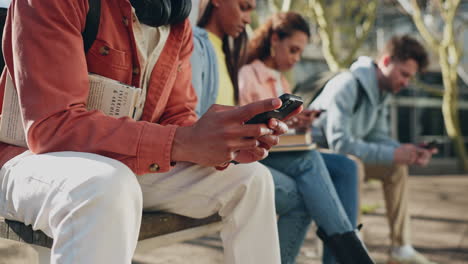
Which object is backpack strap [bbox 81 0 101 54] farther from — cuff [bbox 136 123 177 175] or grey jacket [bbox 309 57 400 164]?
grey jacket [bbox 309 57 400 164]

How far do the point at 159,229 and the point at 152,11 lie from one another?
0.67 metres

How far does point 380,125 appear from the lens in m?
4.15

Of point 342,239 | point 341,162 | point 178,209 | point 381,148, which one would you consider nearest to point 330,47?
point 381,148

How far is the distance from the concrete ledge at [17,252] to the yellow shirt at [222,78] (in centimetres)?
139

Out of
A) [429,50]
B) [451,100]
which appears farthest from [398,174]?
[429,50]

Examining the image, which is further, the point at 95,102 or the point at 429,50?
the point at 429,50

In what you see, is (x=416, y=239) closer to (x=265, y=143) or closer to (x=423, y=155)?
(x=423, y=155)

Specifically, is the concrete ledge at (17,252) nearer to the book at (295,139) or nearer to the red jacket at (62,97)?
the red jacket at (62,97)

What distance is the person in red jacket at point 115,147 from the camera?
4.03 ft

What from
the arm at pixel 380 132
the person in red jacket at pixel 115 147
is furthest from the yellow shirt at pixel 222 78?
the arm at pixel 380 132

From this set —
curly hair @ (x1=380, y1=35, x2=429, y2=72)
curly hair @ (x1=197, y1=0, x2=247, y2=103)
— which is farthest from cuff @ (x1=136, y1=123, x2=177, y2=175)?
curly hair @ (x1=380, y1=35, x2=429, y2=72)

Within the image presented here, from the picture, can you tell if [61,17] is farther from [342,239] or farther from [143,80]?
[342,239]

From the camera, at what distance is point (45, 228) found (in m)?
1.33

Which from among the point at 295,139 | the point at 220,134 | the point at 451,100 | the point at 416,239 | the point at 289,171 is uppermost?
the point at 220,134
